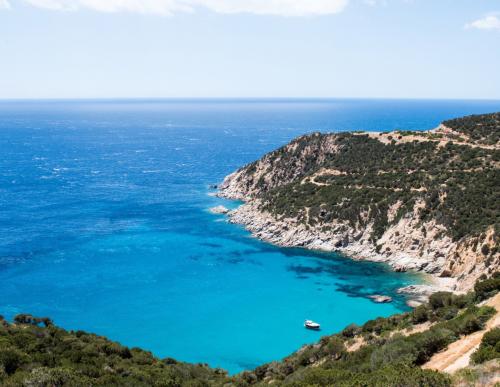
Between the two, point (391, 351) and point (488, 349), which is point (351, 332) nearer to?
point (391, 351)

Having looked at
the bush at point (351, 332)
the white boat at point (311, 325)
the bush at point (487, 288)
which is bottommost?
the white boat at point (311, 325)

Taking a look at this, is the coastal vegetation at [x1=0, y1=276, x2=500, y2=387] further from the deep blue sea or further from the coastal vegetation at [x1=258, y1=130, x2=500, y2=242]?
the coastal vegetation at [x1=258, y1=130, x2=500, y2=242]

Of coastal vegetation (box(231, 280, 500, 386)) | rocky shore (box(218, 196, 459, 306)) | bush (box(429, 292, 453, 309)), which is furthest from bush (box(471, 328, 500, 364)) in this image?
rocky shore (box(218, 196, 459, 306))

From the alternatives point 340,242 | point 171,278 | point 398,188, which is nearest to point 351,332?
point 171,278

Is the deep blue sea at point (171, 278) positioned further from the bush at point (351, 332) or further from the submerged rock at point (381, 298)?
the bush at point (351, 332)

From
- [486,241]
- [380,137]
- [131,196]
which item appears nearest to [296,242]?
[486,241]

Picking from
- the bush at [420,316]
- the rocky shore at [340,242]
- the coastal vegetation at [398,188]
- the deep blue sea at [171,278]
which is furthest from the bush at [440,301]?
the coastal vegetation at [398,188]
